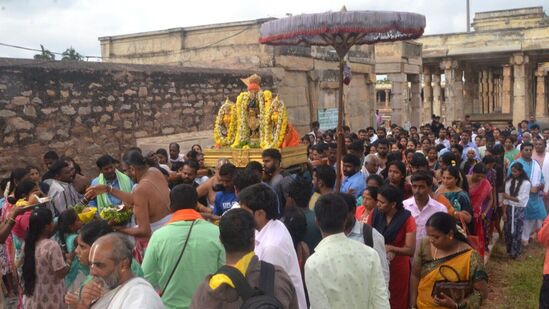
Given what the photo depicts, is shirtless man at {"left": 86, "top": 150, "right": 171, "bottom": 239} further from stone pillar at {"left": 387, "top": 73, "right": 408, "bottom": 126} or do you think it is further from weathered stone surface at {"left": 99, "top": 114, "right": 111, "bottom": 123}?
stone pillar at {"left": 387, "top": 73, "right": 408, "bottom": 126}

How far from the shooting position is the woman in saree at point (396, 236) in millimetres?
4480

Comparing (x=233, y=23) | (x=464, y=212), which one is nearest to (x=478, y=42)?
(x=233, y=23)

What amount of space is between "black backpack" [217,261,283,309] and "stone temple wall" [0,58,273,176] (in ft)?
20.1

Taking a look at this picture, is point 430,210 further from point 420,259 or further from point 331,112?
point 331,112

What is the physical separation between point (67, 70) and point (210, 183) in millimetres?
3853

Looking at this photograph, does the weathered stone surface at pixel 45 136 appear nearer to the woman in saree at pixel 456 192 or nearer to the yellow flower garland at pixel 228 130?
the yellow flower garland at pixel 228 130

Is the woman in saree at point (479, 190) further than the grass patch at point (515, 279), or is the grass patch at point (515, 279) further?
the woman in saree at point (479, 190)

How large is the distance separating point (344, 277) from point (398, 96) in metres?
17.2

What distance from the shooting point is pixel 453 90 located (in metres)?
23.6

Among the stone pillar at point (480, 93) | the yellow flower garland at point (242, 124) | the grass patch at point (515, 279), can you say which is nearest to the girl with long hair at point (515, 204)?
the grass patch at point (515, 279)

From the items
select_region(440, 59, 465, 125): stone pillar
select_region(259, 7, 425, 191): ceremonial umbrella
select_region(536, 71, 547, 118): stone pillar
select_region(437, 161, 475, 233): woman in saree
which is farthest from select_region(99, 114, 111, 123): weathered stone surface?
select_region(536, 71, 547, 118): stone pillar

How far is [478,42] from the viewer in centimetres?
2267

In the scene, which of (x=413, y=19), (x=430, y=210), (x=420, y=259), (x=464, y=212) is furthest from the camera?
(x=413, y=19)

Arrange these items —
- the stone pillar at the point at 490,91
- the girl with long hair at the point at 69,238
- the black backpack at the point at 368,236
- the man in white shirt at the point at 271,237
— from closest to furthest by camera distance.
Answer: the man in white shirt at the point at 271,237 → the black backpack at the point at 368,236 → the girl with long hair at the point at 69,238 → the stone pillar at the point at 490,91
